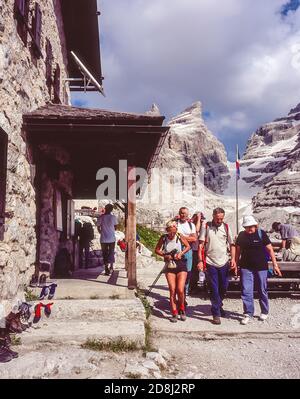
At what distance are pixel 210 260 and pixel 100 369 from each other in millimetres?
2702

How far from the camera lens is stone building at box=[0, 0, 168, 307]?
17.9 feet

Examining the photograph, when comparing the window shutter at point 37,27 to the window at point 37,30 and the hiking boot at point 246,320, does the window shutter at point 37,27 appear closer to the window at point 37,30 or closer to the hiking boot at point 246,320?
the window at point 37,30

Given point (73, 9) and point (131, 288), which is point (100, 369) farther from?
point (73, 9)

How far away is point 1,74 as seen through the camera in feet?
17.2

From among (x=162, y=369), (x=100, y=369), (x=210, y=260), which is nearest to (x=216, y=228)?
(x=210, y=260)

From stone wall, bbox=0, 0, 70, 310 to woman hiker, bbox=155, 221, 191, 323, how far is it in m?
2.29

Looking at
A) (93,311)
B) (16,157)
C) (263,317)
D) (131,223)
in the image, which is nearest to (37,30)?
(16,157)

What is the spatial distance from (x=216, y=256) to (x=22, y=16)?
5.10 metres

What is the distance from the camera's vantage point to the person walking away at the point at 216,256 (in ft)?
19.5

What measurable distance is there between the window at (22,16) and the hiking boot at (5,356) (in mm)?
4883

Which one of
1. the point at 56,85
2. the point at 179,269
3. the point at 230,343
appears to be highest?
the point at 56,85

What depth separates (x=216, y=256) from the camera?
600cm

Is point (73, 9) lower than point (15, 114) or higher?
higher

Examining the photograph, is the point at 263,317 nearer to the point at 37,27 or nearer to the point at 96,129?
the point at 96,129
